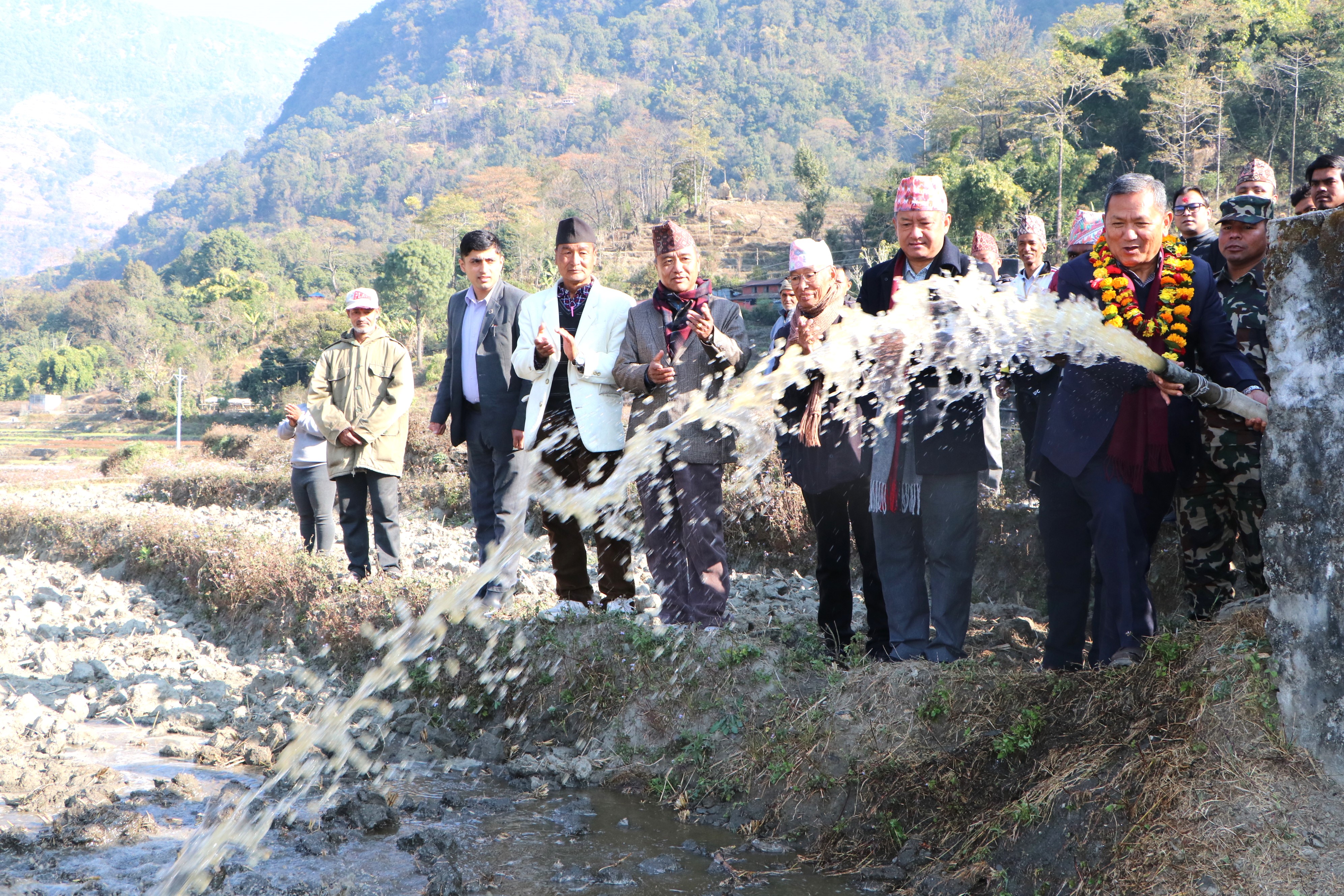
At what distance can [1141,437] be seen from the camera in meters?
3.52

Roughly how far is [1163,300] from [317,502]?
5493 millimetres

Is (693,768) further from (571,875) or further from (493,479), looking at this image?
(493,479)

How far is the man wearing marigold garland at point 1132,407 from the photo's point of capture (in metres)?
3.53

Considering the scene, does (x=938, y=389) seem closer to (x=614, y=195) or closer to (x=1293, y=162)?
(x=1293, y=162)

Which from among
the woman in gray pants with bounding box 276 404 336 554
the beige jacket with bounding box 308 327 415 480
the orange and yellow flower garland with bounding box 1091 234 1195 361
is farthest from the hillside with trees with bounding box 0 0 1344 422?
the orange and yellow flower garland with bounding box 1091 234 1195 361

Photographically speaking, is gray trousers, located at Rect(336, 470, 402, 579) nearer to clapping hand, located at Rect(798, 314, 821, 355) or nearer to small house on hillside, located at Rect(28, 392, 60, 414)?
clapping hand, located at Rect(798, 314, 821, 355)

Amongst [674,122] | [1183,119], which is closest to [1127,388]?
[1183,119]

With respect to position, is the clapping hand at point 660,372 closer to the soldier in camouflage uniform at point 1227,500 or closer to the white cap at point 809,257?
the white cap at point 809,257

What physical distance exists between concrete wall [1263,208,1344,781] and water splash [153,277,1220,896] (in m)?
0.40

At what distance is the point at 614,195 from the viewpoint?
305 ft

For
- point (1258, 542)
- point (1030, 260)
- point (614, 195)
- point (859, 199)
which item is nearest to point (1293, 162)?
point (1030, 260)

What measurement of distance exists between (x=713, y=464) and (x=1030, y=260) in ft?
9.44

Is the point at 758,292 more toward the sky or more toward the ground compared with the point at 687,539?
more toward the sky

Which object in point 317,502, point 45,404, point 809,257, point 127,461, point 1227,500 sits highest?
point 809,257
